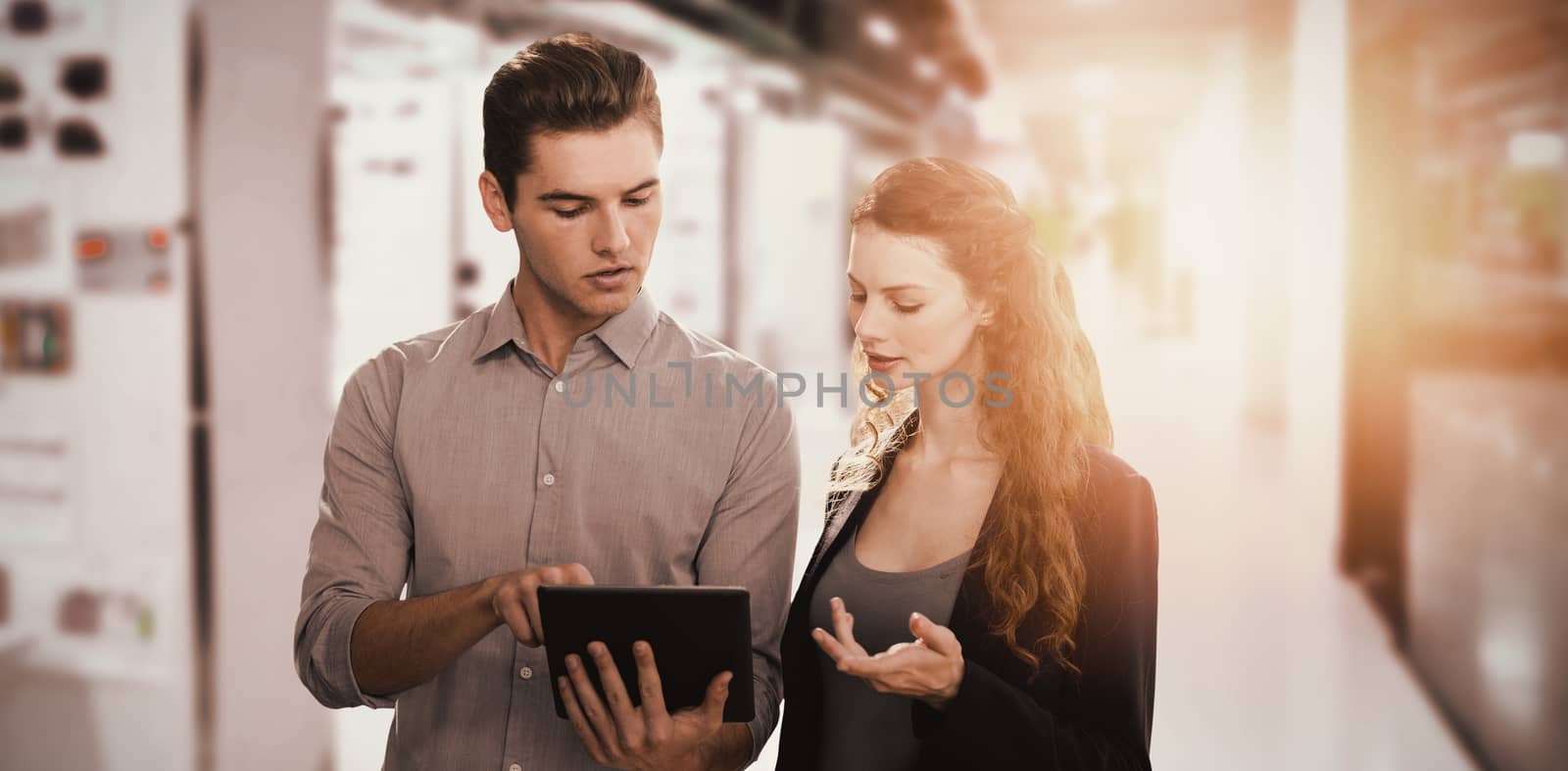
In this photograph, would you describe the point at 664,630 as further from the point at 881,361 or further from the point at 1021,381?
the point at 1021,381

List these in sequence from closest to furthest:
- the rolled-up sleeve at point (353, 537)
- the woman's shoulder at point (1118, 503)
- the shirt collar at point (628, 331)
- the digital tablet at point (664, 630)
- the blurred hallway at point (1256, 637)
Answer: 1. the digital tablet at point (664, 630)
2. the woman's shoulder at point (1118, 503)
3. the rolled-up sleeve at point (353, 537)
4. the shirt collar at point (628, 331)
5. the blurred hallway at point (1256, 637)

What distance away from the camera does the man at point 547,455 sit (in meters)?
1.39

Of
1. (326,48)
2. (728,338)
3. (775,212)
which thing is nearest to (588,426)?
(326,48)

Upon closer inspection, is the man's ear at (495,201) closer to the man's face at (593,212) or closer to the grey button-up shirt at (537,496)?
the man's face at (593,212)

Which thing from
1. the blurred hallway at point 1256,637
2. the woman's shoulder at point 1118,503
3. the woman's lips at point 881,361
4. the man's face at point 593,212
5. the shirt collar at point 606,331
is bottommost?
the blurred hallway at point 1256,637

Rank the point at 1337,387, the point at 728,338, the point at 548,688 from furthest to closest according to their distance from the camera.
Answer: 1. the point at 728,338
2. the point at 1337,387
3. the point at 548,688

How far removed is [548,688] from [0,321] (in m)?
2.56

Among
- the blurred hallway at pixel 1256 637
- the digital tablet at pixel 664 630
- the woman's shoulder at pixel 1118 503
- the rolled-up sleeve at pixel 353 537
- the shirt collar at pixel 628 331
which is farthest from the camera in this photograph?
the blurred hallway at pixel 1256 637

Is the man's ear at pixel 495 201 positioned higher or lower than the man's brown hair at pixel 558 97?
lower

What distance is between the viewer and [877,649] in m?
1.35

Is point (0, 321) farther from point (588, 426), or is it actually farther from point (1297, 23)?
point (1297, 23)

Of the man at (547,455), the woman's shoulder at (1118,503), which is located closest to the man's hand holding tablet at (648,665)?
the man at (547,455)

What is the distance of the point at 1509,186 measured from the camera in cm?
736

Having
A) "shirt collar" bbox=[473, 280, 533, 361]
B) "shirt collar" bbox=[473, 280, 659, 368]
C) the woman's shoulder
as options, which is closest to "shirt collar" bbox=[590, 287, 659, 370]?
"shirt collar" bbox=[473, 280, 659, 368]
